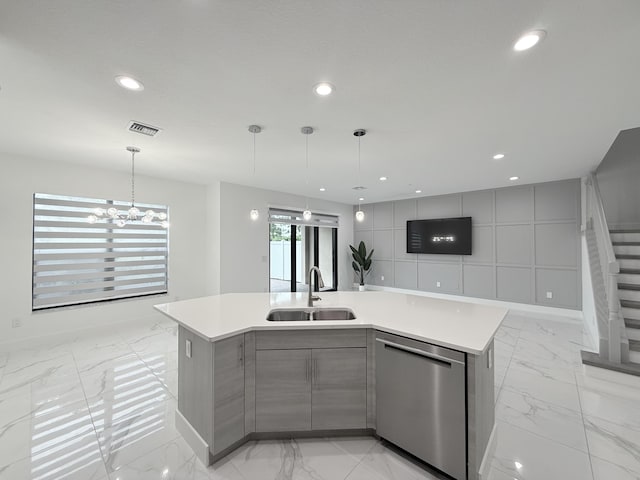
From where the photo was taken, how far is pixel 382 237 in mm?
7758

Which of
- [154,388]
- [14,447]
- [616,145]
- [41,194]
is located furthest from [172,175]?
[616,145]

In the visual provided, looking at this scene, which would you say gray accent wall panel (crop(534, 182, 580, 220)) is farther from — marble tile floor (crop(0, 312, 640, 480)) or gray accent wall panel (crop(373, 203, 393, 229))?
gray accent wall panel (crop(373, 203, 393, 229))

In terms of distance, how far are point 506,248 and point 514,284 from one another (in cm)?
76

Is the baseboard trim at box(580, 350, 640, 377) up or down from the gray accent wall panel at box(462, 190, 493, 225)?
down

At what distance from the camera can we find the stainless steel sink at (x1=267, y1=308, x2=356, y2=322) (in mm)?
2289

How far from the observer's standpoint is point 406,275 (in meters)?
7.29

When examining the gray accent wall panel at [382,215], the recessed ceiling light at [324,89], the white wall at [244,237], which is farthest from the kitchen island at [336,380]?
the gray accent wall panel at [382,215]

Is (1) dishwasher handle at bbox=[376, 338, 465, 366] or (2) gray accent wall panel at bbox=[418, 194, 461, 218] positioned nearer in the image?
(1) dishwasher handle at bbox=[376, 338, 465, 366]

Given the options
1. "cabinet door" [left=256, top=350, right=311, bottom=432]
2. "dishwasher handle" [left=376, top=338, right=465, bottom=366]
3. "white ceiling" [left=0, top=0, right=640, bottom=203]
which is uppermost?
"white ceiling" [left=0, top=0, right=640, bottom=203]

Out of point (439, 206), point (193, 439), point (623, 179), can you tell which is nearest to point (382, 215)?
point (439, 206)

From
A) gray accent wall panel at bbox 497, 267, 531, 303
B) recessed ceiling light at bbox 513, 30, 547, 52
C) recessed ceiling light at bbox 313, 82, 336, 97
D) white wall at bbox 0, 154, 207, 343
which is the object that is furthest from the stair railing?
white wall at bbox 0, 154, 207, 343

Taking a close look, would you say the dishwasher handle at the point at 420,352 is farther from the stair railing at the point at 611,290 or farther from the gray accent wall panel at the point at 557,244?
the gray accent wall panel at the point at 557,244

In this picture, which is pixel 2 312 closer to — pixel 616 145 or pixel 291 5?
pixel 291 5

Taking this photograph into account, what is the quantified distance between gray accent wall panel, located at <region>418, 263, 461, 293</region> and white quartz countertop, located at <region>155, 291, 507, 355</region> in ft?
14.2
